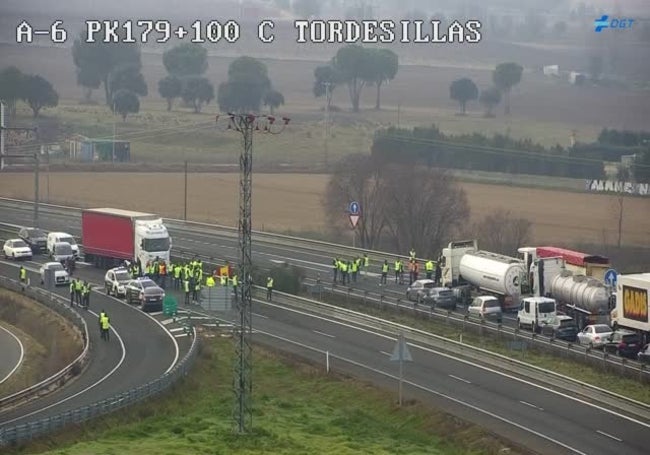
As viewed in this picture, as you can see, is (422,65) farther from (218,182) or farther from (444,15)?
(218,182)

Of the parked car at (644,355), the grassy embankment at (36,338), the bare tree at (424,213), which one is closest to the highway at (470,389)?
the grassy embankment at (36,338)

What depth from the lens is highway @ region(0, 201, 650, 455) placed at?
84.0 feet

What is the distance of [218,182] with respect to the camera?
244 ft

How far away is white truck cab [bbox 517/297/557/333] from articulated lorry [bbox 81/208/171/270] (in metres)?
14.5

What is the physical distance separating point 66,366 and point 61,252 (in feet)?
59.8

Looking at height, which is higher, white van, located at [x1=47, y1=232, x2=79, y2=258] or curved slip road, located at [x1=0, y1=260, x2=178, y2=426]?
white van, located at [x1=47, y1=232, x2=79, y2=258]

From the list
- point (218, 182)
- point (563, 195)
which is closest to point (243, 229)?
point (563, 195)

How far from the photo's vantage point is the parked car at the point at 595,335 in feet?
111

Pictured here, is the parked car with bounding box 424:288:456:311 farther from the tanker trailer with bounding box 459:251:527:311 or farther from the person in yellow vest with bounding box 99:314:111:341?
the person in yellow vest with bounding box 99:314:111:341

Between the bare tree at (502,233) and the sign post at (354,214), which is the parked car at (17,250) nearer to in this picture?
the sign post at (354,214)

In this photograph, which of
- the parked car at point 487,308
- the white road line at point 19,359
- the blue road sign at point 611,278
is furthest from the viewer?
the parked car at point 487,308

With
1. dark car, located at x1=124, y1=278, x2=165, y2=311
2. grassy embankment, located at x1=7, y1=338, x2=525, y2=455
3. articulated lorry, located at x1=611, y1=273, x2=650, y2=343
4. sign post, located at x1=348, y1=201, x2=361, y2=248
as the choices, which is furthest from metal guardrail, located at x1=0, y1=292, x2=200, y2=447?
sign post, located at x1=348, y1=201, x2=361, y2=248

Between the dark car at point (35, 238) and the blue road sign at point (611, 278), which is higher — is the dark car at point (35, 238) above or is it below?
below

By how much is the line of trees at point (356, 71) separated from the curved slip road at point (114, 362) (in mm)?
46317
